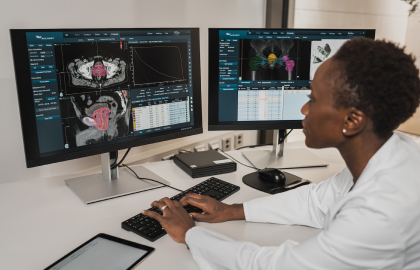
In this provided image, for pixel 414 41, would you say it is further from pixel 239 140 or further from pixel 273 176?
pixel 273 176

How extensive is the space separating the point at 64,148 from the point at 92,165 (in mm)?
418

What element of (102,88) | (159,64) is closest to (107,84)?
(102,88)

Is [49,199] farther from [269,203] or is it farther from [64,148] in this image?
[269,203]

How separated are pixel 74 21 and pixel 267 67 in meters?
0.75

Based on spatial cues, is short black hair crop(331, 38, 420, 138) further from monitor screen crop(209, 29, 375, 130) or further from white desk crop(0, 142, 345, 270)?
monitor screen crop(209, 29, 375, 130)

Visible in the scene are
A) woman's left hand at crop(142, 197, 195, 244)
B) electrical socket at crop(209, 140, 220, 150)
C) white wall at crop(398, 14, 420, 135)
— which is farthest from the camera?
electrical socket at crop(209, 140, 220, 150)

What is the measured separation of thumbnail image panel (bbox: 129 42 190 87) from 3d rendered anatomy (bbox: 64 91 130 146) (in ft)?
0.30

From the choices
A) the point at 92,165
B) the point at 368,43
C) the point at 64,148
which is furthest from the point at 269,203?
the point at 92,165

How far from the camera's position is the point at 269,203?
1.08m

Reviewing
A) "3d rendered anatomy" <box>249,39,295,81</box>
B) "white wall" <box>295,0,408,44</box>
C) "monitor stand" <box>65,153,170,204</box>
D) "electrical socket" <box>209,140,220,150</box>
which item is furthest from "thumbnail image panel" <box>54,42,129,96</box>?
"white wall" <box>295,0,408,44</box>

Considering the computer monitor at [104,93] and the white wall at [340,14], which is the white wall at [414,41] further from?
the computer monitor at [104,93]

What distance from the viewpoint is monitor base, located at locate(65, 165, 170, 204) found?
46.6 inches

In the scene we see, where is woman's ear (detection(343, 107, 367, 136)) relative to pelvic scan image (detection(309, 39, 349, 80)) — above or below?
below

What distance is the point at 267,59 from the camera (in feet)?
4.76
